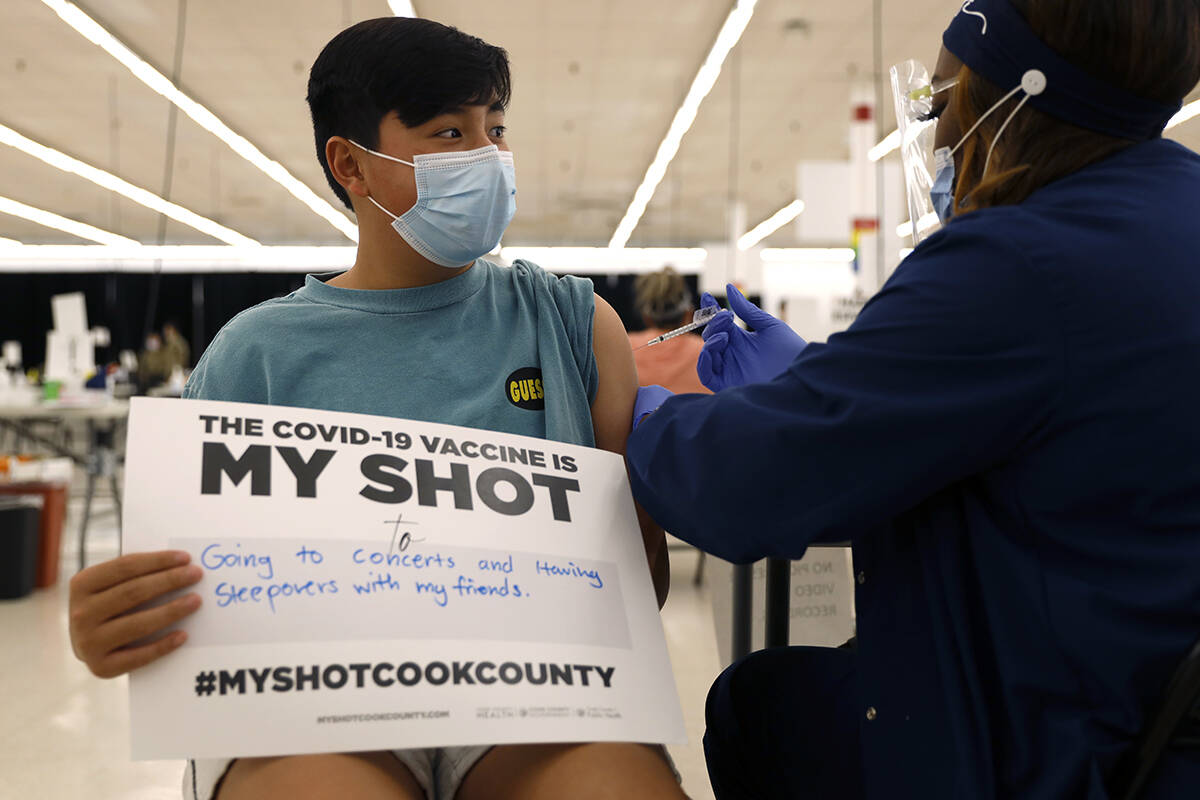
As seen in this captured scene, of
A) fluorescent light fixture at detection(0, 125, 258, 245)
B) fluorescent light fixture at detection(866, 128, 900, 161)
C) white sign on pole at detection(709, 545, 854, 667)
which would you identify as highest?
fluorescent light fixture at detection(0, 125, 258, 245)

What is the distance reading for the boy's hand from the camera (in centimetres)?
79

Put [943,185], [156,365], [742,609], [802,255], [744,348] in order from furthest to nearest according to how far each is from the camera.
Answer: [802,255] < [156,365] < [742,609] < [744,348] < [943,185]

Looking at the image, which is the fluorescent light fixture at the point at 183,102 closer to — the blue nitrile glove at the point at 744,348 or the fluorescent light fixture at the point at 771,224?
the blue nitrile glove at the point at 744,348

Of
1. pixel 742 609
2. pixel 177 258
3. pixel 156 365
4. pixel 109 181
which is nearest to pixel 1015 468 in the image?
pixel 742 609

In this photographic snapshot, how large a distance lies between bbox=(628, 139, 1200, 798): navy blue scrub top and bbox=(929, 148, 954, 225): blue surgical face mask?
18cm

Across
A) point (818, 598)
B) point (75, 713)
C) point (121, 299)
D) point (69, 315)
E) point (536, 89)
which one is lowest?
point (75, 713)

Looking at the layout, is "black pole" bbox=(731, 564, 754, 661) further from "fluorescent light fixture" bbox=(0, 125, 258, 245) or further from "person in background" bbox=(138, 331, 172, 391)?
"person in background" bbox=(138, 331, 172, 391)

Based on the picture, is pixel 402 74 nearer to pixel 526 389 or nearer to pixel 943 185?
pixel 526 389

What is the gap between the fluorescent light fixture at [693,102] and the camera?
7.08 meters

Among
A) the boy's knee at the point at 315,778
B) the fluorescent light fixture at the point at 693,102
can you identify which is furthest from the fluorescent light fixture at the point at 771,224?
the boy's knee at the point at 315,778

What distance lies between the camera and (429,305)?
3.90 ft

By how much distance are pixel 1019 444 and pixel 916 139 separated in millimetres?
509

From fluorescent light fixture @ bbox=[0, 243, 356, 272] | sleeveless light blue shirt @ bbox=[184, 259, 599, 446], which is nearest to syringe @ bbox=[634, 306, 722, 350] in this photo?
sleeveless light blue shirt @ bbox=[184, 259, 599, 446]

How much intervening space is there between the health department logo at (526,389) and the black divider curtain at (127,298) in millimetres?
18163
